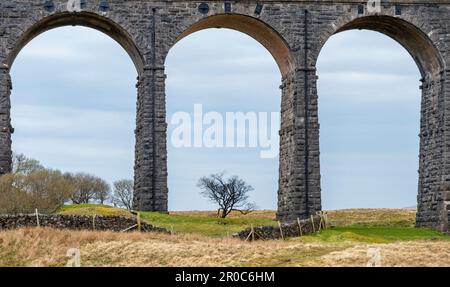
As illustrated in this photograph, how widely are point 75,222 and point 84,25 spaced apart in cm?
1216

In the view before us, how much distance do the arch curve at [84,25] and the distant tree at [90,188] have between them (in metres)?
15.6

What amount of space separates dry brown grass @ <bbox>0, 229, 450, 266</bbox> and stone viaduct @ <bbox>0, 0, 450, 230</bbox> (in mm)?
10318

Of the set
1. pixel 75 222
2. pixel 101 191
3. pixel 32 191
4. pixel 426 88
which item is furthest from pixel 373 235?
pixel 101 191

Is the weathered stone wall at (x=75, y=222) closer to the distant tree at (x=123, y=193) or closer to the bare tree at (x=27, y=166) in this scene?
the bare tree at (x=27, y=166)

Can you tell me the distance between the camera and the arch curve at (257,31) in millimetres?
46312

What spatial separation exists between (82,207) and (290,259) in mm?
16448

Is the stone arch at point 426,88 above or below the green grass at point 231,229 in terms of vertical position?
above

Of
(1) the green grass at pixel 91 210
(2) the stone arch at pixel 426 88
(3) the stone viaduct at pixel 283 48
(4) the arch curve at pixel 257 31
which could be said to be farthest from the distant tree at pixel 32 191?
(2) the stone arch at pixel 426 88

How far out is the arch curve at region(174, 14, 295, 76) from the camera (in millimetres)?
46312

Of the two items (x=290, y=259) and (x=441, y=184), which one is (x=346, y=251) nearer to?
(x=290, y=259)

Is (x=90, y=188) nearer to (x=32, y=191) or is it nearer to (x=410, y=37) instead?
(x=32, y=191)

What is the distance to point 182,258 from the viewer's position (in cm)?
3011

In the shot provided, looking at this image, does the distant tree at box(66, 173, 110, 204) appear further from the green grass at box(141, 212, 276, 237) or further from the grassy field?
the grassy field

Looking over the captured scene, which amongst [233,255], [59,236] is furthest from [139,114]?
[233,255]
